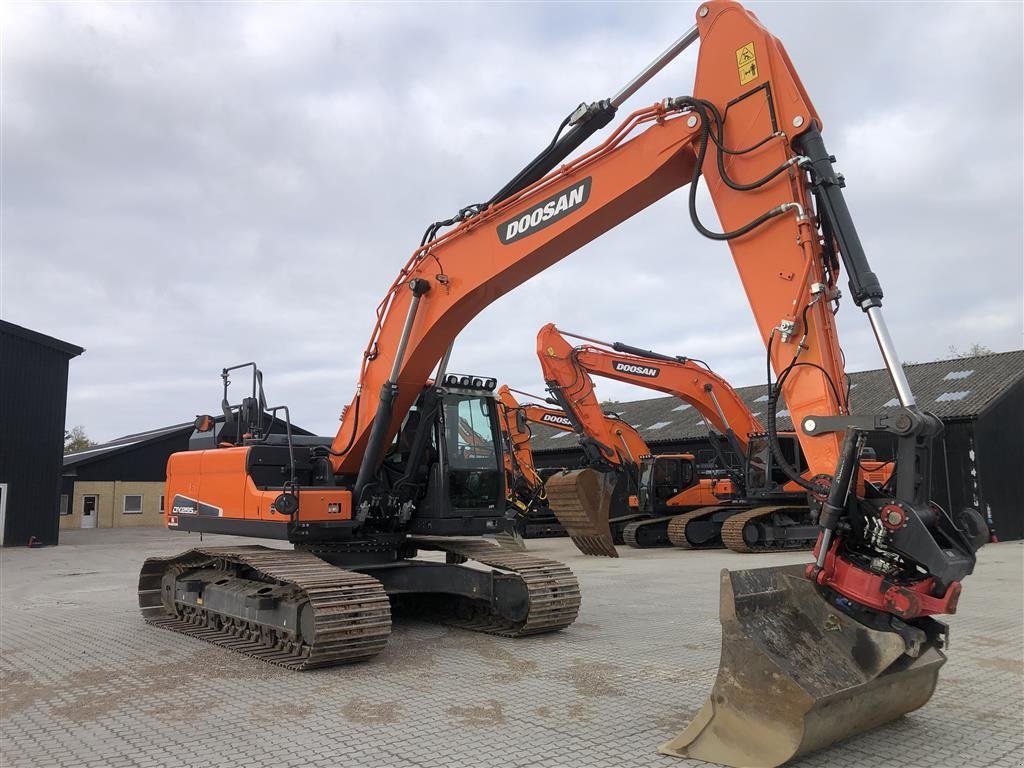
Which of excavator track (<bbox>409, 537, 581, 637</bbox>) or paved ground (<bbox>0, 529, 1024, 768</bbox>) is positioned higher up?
excavator track (<bbox>409, 537, 581, 637</bbox>)

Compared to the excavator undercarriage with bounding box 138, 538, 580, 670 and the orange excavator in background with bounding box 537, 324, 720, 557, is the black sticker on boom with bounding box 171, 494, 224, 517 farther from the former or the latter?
the orange excavator in background with bounding box 537, 324, 720, 557

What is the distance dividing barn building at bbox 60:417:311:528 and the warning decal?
31.7 meters

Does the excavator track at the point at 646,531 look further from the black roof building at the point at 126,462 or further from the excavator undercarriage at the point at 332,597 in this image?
the black roof building at the point at 126,462

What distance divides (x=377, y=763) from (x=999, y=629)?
22.5 feet

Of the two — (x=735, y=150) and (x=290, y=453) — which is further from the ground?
(x=735, y=150)

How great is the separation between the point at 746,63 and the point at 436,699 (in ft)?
15.8

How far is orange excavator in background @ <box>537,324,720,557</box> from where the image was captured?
16453 millimetres

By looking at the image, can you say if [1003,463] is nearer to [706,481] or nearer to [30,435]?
[706,481]

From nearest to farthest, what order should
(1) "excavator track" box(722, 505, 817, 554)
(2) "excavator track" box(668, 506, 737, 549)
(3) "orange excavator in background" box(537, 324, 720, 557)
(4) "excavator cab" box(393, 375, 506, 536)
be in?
(4) "excavator cab" box(393, 375, 506, 536), (3) "orange excavator in background" box(537, 324, 720, 557), (1) "excavator track" box(722, 505, 817, 554), (2) "excavator track" box(668, 506, 737, 549)

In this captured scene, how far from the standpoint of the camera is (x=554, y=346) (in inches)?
693

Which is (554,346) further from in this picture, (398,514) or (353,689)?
(353,689)

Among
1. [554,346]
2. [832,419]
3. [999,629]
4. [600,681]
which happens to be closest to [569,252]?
[832,419]

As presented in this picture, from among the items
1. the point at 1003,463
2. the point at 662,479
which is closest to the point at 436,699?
the point at 662,479

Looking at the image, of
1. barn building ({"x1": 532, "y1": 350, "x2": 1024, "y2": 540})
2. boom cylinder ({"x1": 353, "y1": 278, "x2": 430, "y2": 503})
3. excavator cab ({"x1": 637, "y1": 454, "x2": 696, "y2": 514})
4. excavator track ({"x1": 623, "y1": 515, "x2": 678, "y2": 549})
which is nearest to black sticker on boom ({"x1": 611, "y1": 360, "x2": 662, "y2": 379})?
excavator cab ({"x1": 637, "y1": 454, "x2": 696, "y2": 514})
